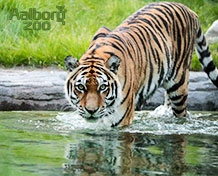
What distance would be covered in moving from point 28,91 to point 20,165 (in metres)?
3.16

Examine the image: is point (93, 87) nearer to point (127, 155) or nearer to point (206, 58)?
point (127, 155)

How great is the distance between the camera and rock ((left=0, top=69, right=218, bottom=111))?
21.1 ft

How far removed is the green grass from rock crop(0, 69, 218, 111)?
24.9 inches

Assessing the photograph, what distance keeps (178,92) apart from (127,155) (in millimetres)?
2422

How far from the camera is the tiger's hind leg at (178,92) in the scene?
6.03 metres

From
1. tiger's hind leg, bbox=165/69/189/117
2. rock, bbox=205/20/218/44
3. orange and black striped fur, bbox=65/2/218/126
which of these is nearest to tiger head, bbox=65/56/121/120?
orange and black striped fur, bbox=65/2/218/126

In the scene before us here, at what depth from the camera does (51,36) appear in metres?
8.42

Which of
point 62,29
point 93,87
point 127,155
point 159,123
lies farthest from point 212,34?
point 127,155

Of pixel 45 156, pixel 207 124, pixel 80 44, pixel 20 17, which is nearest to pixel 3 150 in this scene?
pixel 45 156

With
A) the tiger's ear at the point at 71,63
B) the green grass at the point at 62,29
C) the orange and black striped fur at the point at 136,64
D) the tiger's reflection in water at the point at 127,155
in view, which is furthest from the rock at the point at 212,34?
the tiger's ear at the point at 71,63

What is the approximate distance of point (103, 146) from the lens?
4152 mm

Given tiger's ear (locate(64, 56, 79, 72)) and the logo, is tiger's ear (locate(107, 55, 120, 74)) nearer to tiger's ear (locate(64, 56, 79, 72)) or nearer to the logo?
tiger's ear (locate(64, 56, 79, 72))

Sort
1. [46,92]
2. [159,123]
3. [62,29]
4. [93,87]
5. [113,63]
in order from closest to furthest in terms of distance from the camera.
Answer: [93,87]
[113,63]
[159,123]
[46,92]
[62,29]

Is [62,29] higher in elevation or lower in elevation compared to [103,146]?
higher
